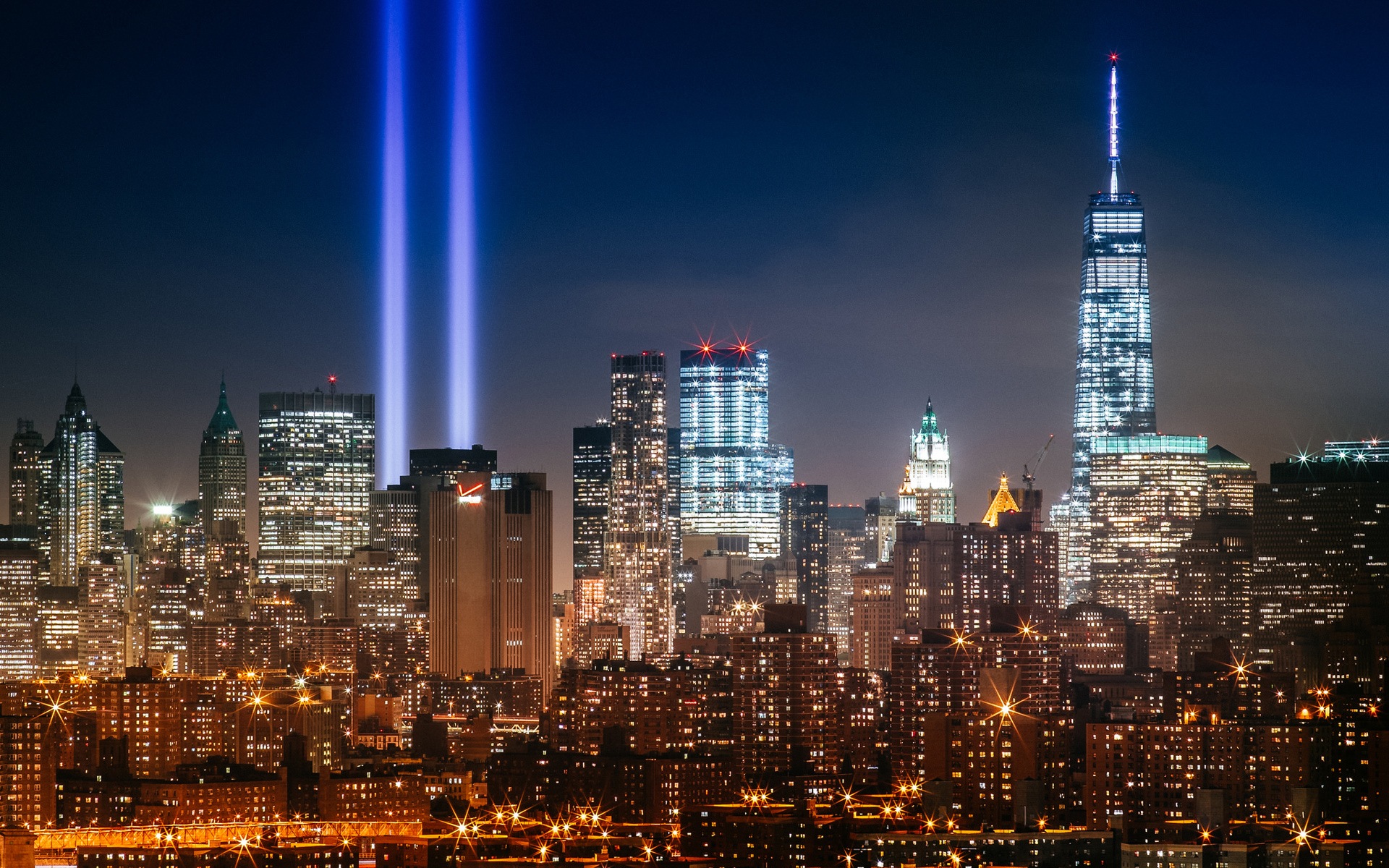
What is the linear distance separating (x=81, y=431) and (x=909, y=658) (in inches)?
1302

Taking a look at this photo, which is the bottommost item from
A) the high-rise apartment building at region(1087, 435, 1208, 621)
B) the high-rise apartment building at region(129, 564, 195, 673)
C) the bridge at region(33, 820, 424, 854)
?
the bridge at region(33, 820, 424, 854)

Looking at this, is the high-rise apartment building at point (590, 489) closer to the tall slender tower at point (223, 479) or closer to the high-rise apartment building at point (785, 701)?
the tall slender tower at point (223, 479)

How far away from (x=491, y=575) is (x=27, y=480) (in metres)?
16.0

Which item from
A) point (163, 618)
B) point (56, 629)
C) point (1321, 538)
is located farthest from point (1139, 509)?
point (56, 629)

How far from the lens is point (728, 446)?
383 ft

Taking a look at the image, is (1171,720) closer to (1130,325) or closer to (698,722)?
(698,722)

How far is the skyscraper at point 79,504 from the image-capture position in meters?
86.7

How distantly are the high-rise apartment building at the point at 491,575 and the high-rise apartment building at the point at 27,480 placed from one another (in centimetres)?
1333

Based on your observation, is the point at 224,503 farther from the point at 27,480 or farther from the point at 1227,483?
the point at 1227,483

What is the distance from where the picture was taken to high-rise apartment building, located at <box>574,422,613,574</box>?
101500mm

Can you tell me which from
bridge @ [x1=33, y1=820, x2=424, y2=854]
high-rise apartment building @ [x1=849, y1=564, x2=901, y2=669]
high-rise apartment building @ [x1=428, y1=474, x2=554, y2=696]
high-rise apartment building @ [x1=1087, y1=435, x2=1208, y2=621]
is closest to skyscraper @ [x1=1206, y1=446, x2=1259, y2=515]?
high-rise apartment building @ [x1=1087, y1=435, x2=1208, y2=621]

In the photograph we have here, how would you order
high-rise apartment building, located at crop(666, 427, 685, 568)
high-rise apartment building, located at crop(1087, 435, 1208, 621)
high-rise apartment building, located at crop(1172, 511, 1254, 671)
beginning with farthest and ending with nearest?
high-rise apartment building, located at crop(666, 427, 685, 568) → high-rise apartment building, located at crop(1087, 435, 1208, 621) → high-rise apartment building, located at crop(1172, 511, 1254, 671)

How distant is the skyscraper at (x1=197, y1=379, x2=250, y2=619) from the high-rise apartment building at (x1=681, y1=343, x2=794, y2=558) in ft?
68.1

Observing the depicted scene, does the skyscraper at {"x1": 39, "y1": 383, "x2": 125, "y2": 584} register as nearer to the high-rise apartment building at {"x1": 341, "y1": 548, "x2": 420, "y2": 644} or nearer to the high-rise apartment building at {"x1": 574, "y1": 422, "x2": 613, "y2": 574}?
the high-rise apartment building at {"x1": 341, "y1": 548, "x2": 420, "y2": 644}
